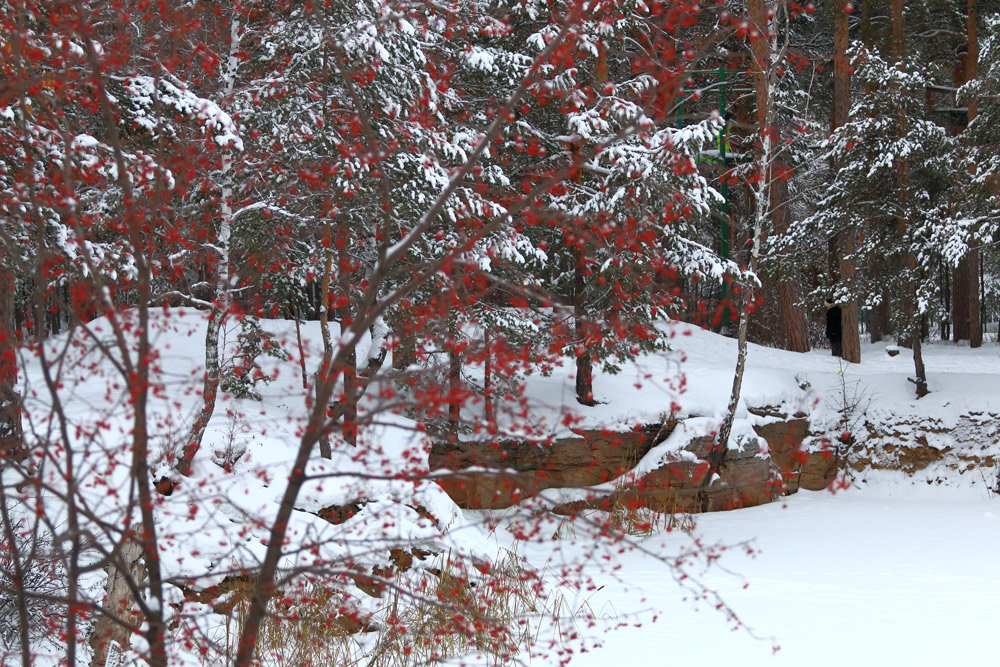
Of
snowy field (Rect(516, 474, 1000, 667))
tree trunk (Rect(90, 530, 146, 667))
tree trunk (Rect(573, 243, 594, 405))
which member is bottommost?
snowy field (Rect(516, 474, 1000, 667))

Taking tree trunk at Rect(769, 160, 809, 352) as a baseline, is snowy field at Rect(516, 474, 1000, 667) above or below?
below

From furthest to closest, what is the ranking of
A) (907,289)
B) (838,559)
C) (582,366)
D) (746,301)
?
(907,289) → (582,366) → (746,301) → (838,559)

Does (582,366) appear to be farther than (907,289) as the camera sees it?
No

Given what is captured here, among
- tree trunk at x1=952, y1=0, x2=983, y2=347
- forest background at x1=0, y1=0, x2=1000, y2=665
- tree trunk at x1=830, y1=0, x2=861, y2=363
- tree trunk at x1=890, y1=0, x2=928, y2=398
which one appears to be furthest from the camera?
tree trunk at x1=952, y1=0, x2=983, y2=347

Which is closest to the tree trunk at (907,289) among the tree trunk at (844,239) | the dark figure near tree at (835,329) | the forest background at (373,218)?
the forest background at (373,218)

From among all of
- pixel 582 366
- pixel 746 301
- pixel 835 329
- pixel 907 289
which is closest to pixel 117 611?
pixel 582 366

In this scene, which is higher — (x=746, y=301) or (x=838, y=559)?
(x=746, y=301)

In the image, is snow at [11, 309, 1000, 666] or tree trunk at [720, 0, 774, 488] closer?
snow at [11, 309, 1000, 666]

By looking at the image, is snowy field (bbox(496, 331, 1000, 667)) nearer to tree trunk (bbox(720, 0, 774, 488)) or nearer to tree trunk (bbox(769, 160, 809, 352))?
tree trunk (bbox(769, 160, 809, 352))

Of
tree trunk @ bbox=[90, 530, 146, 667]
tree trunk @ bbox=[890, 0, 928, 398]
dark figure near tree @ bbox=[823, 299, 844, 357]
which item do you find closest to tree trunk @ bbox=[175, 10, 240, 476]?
tree trunk @ bbox=[90, 530, 146, 667]

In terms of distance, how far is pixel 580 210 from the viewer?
10.9m

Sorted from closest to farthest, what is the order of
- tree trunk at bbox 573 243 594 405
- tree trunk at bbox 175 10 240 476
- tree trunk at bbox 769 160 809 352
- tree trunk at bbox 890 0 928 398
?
tree trunk at bbox 175 10 240 476, tree trunk at bbox 573 243 594 405, tree trunk at bbox 890 0 928 398, tree trunk at bbox 769 160 809 352

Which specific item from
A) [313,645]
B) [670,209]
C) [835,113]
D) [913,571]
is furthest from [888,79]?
[313,645]

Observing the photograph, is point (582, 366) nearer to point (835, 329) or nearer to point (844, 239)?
point (844, 239)
